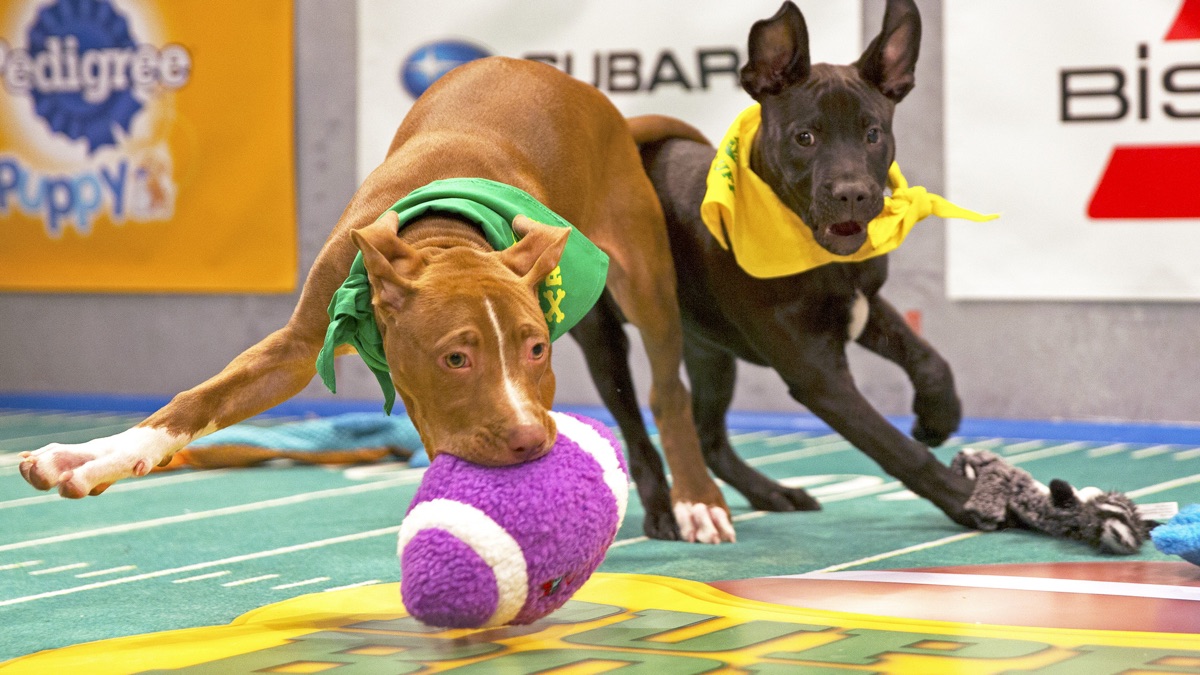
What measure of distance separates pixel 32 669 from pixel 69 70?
7.04 meters

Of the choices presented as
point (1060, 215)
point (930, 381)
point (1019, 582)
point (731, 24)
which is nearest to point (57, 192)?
point (731, 24)

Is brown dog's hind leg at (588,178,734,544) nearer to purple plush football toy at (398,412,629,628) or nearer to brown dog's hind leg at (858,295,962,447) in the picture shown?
brown dog's hind leg at (858,295,962,447)

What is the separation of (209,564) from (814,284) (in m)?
1.89

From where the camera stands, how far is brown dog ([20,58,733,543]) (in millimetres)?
3066

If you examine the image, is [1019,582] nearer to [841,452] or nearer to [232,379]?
[232,379]

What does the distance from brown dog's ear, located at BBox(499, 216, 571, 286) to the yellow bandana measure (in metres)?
1.13

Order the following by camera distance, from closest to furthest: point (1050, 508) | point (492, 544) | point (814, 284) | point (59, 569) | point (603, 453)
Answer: point (492, 544), point (603, 453), point (59, 569), point (1050, 508), point (814, 284)

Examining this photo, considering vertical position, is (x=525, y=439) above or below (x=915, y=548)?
above

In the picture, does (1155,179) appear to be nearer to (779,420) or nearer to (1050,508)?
(779,420)

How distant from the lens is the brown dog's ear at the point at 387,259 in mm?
3145

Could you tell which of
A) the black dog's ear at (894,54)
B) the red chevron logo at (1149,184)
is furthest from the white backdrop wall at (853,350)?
the black dog's ear at (894,54)

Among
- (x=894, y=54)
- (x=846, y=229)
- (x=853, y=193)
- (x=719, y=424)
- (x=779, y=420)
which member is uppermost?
(x=894, y=54)

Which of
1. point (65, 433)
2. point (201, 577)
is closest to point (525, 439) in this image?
point (201, 577)

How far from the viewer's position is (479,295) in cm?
310
